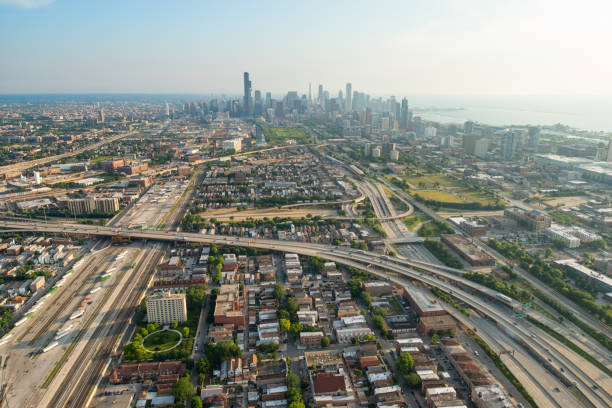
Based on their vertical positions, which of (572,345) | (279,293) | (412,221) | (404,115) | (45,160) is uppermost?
(404,115)

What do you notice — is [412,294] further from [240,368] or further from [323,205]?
[323,205]

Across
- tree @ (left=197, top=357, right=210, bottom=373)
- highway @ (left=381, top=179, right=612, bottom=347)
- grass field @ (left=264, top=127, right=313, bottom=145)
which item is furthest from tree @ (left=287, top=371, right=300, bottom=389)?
grass field @ (left=264, top=127, right=313, bottom=145)

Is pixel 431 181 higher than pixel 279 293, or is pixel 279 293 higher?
pixel 431 181

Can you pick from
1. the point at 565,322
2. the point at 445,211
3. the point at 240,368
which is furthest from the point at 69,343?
the point at 445,211

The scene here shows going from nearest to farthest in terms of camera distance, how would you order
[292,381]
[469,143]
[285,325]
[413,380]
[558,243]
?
1. [292,381]
2. [413,380]
3. [285,325]
4. [558,243]
5. [469,143]

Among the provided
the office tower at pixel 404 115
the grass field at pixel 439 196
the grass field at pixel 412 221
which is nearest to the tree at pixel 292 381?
Result: the grass field at pixel 412 221

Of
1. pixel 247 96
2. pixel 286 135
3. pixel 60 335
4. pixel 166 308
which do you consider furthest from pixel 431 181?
pixel 247 96

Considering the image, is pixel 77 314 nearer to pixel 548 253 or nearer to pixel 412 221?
pixel 412 221

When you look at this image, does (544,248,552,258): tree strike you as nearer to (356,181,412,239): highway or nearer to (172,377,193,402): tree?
(356,181,412,239): highway
